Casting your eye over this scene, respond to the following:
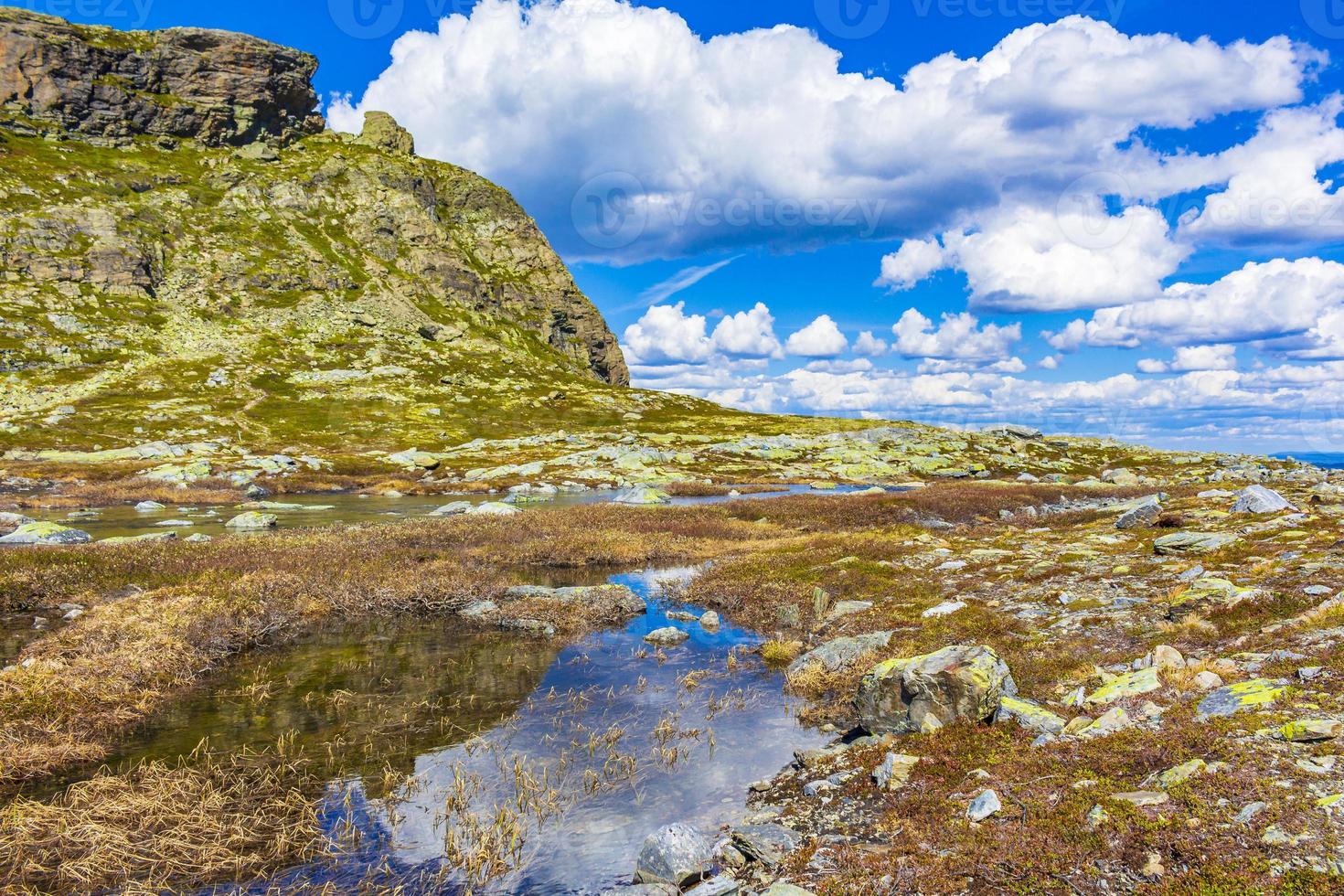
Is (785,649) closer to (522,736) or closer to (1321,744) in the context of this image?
(522,736)

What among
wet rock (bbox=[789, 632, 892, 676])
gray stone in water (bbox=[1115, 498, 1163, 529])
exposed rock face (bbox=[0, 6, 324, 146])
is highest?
exposed rock face (bbox=[0, 6, 324, 146])

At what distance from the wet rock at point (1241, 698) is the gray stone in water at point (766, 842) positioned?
627 centimetres

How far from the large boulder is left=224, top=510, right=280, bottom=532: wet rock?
38.5 meters

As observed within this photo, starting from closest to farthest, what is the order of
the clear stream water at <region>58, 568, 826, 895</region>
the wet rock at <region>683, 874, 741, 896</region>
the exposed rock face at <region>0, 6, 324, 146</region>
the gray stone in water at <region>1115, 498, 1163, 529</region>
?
the wet rock at <region>683, 874, 741, 896</region>, the clear stream water at <region>58, 568, 826, 895</region>, the gray stone in water at <region>1115, 498, 1163, 529</region>, the exposed rock face at <region>0, 6, 324, 146</region>

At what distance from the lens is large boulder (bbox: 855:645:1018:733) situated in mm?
11906

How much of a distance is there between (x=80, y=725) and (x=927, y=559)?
87.3 ft

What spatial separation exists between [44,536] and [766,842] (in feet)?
127

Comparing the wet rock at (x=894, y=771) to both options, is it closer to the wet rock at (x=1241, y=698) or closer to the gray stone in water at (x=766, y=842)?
the gray stone in water at (x=766, y=842)

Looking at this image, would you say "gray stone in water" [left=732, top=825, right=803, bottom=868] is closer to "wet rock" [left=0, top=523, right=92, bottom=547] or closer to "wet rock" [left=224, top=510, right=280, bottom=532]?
"wet rock" [left=0, top=523, right=92, bottom=547]

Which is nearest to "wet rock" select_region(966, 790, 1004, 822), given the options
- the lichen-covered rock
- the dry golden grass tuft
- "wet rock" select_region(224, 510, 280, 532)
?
the lichen-covered rock

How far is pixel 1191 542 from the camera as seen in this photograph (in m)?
22.7

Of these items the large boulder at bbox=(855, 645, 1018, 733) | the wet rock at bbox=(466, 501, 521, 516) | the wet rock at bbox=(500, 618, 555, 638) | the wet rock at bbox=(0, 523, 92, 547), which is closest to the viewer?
the large boulder at bbox=(855, 645, 1018, 733)

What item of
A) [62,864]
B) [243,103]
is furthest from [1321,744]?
[243,103]

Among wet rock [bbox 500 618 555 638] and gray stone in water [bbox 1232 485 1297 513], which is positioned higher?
gray stone in water [bbox 1232 485 1297 513]
